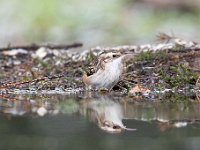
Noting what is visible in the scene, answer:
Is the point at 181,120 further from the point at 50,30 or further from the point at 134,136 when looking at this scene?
the point at 50,30

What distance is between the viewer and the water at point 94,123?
5.08 metres

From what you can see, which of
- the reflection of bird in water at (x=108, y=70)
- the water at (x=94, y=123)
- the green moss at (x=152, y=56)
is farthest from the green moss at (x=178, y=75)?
the water at (x=94, y=123)

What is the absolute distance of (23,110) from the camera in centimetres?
648

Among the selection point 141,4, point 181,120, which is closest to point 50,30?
point 141,4

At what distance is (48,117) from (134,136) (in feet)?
3.35

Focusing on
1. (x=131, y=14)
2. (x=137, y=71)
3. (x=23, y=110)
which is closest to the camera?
(x=23, y=110)

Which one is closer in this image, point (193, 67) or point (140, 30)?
point (193, 67)

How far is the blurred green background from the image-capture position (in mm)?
13055

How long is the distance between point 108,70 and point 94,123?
4.64ft

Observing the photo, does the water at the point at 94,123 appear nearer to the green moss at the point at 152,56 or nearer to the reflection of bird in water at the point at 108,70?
the reflection of bird in water at the point at 108,70

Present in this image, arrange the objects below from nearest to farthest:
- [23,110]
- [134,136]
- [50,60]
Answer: [134,136] < [23,110] < [50,60]

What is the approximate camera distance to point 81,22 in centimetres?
1361

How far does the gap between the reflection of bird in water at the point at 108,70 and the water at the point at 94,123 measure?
14 cm

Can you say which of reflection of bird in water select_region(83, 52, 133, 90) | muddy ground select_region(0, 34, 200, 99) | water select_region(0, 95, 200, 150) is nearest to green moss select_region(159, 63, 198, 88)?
muddy ground select_region(0, 34, 200, 99)
